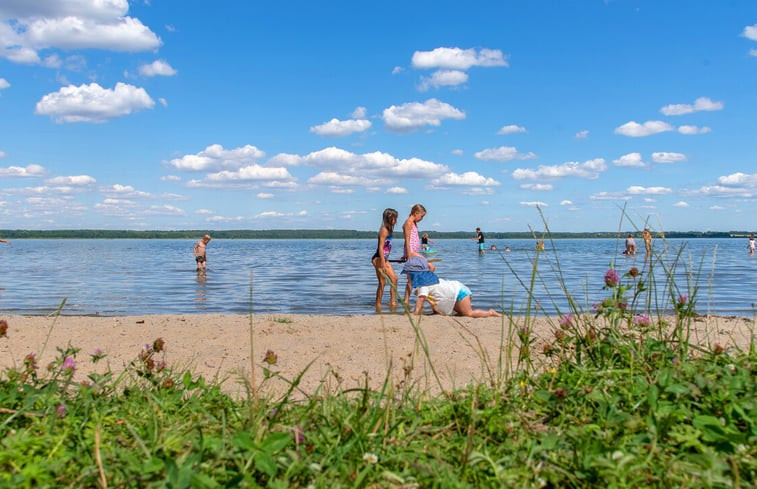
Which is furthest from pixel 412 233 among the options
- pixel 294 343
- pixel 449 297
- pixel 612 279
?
pixel 612 279

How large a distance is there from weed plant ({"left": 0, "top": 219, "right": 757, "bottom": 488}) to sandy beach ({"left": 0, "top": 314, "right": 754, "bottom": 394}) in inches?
62.5

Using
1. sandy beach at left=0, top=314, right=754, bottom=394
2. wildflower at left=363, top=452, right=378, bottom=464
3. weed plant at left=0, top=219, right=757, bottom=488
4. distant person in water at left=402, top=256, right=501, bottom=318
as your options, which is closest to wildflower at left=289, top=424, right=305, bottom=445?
weed plant at left=0, top=219, right=757, bottom=488

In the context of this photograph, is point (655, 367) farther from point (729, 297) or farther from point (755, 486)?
point (729, 297)

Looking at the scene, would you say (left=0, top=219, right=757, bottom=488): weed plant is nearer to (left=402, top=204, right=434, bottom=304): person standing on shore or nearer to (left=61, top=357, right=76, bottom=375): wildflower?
(left=61, top=357, right=76, bottom=375): wildflower

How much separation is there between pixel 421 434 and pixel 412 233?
886cm

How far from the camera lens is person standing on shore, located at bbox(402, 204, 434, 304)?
1106 centimetres

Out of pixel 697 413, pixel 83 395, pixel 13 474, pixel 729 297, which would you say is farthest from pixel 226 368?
pixel 729 297

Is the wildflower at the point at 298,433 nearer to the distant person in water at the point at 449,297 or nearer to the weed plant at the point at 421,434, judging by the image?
the weed plant at the point at 421,434

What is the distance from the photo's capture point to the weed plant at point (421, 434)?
198 cm

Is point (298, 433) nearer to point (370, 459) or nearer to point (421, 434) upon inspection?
point (370, 459)

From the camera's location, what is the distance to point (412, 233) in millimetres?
11219

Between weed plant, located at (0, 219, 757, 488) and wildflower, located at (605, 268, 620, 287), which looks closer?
weed plant, located at (0, 219, 757, 488)

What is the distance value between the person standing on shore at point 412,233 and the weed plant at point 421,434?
26.5ft

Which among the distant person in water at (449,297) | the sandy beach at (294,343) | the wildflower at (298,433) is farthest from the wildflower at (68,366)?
the distant person in water at (449,297)
